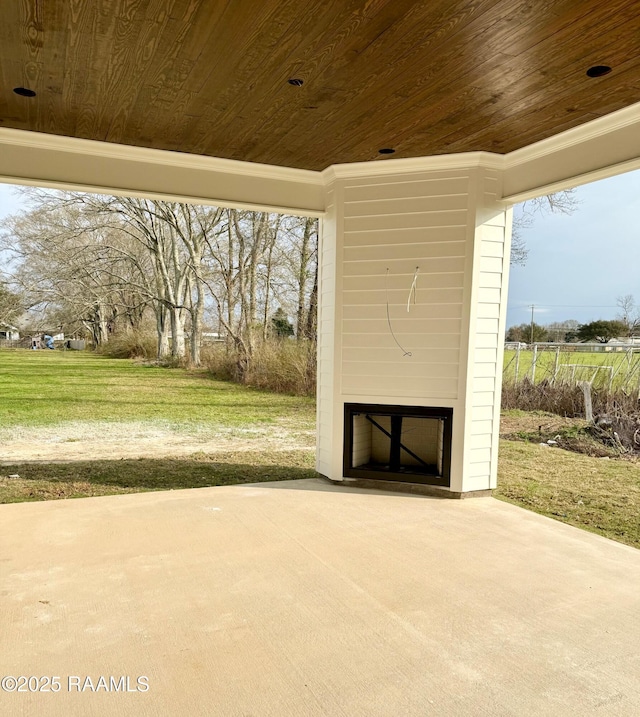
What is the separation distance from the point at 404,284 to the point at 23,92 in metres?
2.69

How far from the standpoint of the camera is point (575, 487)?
15.9 feet

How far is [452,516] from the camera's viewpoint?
3.70 meters

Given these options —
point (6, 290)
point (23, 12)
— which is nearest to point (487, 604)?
point (23, 12)

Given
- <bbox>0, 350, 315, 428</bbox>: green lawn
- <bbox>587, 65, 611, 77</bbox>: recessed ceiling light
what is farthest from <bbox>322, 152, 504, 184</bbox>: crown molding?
<bbox>0, 350, 315, 428</bbox>: green lawn

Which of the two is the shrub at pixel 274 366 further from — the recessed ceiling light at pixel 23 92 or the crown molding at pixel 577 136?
the recessed ceiling light at pixel 23 92

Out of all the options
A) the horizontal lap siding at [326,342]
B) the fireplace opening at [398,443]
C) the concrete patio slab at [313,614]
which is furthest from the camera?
the horizontal lap siding at [326,342]

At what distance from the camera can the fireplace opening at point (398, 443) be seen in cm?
421

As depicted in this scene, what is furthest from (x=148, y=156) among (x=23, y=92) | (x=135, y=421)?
(x=135, y=421)

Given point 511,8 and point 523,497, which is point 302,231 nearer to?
point 523,497

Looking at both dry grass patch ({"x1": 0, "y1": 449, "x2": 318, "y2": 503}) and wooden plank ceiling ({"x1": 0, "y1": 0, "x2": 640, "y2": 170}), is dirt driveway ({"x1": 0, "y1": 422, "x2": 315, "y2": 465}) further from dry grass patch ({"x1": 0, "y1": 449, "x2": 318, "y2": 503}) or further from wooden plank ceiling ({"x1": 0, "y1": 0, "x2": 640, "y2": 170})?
wooden plank ceiling ({"x1": 0, "y1": 0, "x2": 640, "y2": 170})

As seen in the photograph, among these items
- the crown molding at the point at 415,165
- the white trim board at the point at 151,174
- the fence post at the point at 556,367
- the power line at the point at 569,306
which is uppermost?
the crown molding at the point at 415,165

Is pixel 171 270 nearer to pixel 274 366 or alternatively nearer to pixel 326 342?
pixel 274 366

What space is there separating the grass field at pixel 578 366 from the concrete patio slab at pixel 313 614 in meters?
3.55

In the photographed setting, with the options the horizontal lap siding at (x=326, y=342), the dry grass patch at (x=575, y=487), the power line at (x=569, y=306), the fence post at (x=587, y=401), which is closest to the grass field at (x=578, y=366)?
the fence post at (x=587, y=401)
